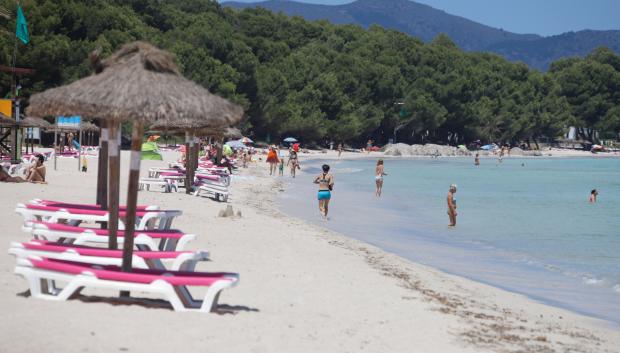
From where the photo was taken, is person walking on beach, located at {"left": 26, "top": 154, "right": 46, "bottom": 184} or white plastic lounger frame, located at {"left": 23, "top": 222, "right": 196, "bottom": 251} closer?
white plastic lounger frame, located at {"left": 23, "top": 222, "right": 196, "bottom": 251}

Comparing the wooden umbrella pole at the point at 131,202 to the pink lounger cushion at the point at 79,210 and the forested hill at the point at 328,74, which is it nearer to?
the pink lounger cushion at the point at 79,210

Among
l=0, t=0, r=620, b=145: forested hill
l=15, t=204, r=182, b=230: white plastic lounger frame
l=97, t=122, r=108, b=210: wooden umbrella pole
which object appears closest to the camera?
l=15, t=204, r=182, b=230: white plastic lounger frame

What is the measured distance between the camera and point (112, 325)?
19.9ft

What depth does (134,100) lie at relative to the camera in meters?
6.44

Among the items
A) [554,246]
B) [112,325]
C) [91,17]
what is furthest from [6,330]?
[91,17]

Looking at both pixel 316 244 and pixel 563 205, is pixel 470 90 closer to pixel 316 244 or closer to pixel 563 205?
pixel 563 205

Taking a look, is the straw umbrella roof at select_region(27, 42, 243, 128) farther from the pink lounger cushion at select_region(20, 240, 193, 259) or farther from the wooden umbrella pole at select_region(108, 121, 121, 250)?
the pink lounger cushion at select_region(20, 240, 193, 259)

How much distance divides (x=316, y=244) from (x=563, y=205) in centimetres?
1874

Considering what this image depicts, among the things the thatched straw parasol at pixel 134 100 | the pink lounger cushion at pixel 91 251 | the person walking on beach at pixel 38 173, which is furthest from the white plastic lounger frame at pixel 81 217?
the person walking on beach at pixel 38 173

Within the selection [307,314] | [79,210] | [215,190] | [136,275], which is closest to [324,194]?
[215,190]

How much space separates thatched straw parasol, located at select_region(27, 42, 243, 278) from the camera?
21.2 ft

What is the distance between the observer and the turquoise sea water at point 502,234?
1178 cm

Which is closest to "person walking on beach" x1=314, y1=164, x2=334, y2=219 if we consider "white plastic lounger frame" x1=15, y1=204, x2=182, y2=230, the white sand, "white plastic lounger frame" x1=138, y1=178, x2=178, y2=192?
"white plastic lounger frame" x1=138, y1=178, x2=178, y2=192

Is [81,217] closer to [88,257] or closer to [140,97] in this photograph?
[88,257]
